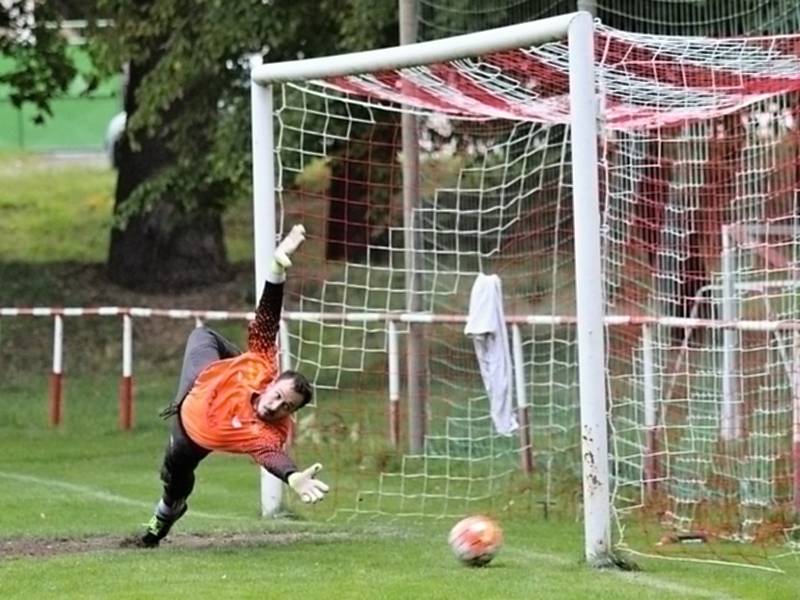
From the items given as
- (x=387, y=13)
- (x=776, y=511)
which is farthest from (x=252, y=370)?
(x=387, y=13)

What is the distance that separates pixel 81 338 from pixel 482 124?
10917 mm

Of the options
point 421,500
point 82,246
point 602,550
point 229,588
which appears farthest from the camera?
point 82,246

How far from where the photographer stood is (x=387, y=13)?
19.5 m

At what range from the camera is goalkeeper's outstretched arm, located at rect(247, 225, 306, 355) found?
11.2m

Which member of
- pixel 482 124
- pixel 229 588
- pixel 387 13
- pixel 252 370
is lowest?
pixel 229 588

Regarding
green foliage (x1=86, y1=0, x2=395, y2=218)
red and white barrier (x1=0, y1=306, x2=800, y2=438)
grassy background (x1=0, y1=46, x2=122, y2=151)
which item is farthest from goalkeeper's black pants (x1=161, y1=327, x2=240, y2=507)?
grassy background (x1=0, y1=46, x2=122, y2=151)

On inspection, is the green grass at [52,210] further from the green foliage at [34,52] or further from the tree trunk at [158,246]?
the green foliage at [34,52]

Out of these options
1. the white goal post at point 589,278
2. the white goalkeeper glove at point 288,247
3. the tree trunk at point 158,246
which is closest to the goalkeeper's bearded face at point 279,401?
the white goalkeeper glove at point 288,247

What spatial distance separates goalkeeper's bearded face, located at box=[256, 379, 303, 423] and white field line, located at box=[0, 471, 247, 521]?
2816 millimetres

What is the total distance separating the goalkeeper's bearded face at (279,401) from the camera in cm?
1045

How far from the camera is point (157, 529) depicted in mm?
11406

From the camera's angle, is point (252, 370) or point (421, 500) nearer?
point (252, 370)

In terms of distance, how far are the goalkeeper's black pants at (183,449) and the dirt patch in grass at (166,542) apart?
0.41 meters

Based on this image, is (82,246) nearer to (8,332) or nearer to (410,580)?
(8,332)
